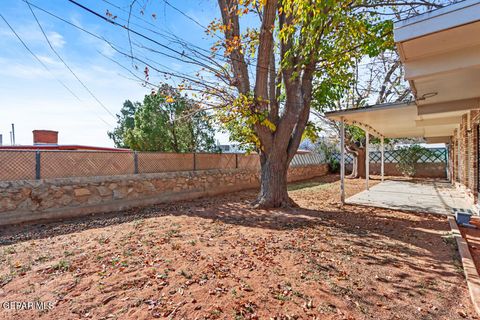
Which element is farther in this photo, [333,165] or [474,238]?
[333,165]

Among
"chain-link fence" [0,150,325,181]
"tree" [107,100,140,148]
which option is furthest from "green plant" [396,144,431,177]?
"tree" [107,100,140,148]

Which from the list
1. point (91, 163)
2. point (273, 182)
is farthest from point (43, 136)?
point (273, 182)

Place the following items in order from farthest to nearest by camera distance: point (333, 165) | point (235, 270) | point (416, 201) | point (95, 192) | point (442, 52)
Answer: point (333, 165), point (416, 201), point (95, 192), point (442, 52), point (235, 270)

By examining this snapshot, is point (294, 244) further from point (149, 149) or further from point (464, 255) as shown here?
point (149, 149)

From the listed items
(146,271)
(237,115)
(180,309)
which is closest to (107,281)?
(146,271)

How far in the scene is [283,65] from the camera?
5336 millimetres

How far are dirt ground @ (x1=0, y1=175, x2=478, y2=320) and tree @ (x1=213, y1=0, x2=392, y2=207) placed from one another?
1.89 m

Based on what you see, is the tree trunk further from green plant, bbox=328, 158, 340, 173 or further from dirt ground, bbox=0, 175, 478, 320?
green plant, bbox=328, 158, 340, 173

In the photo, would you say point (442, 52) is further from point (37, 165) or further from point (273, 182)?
point (37, 165)

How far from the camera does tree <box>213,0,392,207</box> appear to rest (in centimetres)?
491

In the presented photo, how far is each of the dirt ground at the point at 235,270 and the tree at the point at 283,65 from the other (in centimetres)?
189

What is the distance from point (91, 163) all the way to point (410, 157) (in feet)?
55.3

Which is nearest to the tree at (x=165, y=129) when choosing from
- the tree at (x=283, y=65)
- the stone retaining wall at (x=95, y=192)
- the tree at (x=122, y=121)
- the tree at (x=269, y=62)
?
the stone retaining wall at (x=95, y=192)

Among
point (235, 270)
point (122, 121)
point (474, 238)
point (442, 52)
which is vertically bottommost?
point (474, 238)
